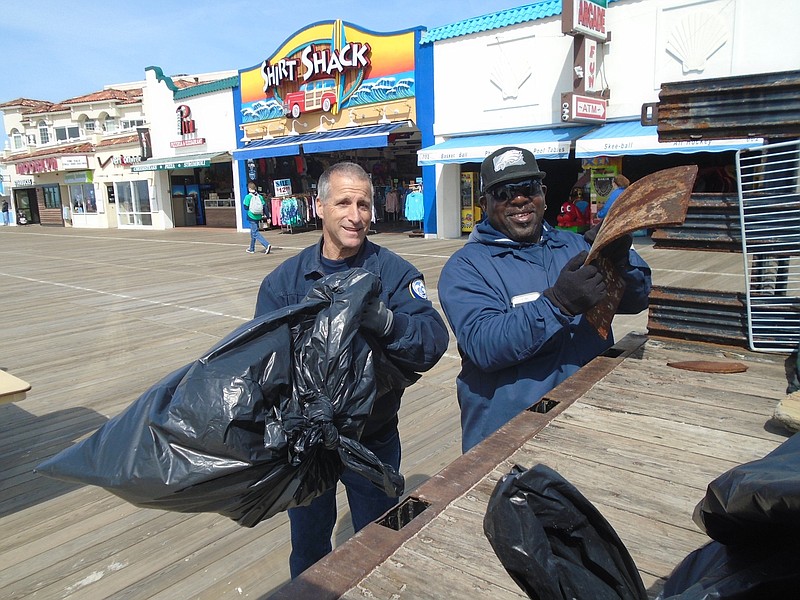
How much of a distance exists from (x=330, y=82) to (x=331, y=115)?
1022 millimetres

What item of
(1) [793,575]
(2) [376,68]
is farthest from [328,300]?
(2) [376,68]

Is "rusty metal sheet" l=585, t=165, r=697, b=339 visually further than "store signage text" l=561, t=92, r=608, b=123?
No

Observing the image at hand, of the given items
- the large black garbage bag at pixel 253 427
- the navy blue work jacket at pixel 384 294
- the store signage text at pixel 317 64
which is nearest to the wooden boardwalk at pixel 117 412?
the navy blue work jacket at pixel 384 294

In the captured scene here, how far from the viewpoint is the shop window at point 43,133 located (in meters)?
36.6

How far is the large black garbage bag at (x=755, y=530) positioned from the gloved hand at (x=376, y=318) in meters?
1.08

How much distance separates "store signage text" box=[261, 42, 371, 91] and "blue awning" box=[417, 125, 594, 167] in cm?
414

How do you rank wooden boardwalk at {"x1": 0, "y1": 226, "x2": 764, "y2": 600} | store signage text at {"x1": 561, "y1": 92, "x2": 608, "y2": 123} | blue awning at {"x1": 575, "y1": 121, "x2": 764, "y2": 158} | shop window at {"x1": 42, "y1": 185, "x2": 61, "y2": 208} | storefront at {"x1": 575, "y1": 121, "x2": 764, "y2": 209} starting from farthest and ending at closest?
shop window at {"x1": 42, "y1": 185, "x2": 61, "y2": 208}
store signage text at {"x1": 561, "y1": 92, "x2": 608, "y2": 123}
storefront at {"x1": 575, "y1": 121, "x2": 764, "y2": 209}
blue awning at {"x1": 575, "y1": 121, "x2": 764, "y2": 158}
wooden boardwalk at {"x1": 0, "y1": 226, "x2": 764, "y2": 600}

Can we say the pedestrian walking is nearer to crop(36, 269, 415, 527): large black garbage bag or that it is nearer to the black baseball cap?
the black baseball cap

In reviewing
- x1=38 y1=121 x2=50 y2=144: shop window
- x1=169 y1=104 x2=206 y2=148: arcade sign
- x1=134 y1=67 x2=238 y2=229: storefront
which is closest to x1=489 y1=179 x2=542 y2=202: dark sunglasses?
x1=134 y1=67 x2=238 y2=229: storefront

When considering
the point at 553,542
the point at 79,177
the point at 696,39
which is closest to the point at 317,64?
the point at 696,39

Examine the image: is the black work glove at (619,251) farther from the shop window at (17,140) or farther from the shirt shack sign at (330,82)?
the shop window at (17,140)

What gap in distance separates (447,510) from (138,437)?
0.78 metres

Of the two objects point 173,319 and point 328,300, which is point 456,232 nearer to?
point 173,319

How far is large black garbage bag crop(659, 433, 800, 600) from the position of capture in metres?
0.71
